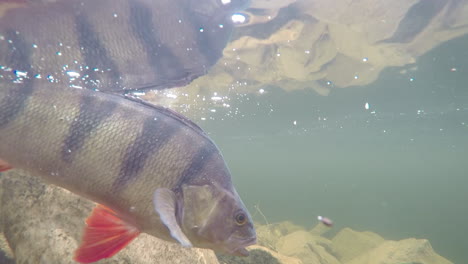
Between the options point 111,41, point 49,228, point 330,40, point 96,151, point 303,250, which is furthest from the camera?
point 330,40

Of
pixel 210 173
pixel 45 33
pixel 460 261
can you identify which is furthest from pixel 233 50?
pixel 460 261

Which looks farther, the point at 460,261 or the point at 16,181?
the point at 460,261

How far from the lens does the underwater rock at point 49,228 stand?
9.07 feet

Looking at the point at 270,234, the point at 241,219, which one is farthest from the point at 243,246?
the point at 270,234

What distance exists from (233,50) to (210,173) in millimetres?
10198

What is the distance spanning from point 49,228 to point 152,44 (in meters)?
2.22

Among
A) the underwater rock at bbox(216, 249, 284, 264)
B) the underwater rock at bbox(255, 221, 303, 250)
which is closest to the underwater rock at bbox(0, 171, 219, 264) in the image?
the underwater rock at bbox(216, 249, 284, 264)

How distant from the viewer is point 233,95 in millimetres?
18109

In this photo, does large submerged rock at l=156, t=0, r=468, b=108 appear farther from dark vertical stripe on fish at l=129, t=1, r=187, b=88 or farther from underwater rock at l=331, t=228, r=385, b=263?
underwater rock at l=331, t=228, r=385, b=263

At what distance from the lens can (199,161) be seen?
1828mm

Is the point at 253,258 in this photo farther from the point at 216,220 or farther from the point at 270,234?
the point at 270,234

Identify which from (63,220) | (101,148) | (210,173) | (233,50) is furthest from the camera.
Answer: (233,50)

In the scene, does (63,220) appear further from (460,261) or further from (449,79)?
(460,261)

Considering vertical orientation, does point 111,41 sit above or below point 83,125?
above
